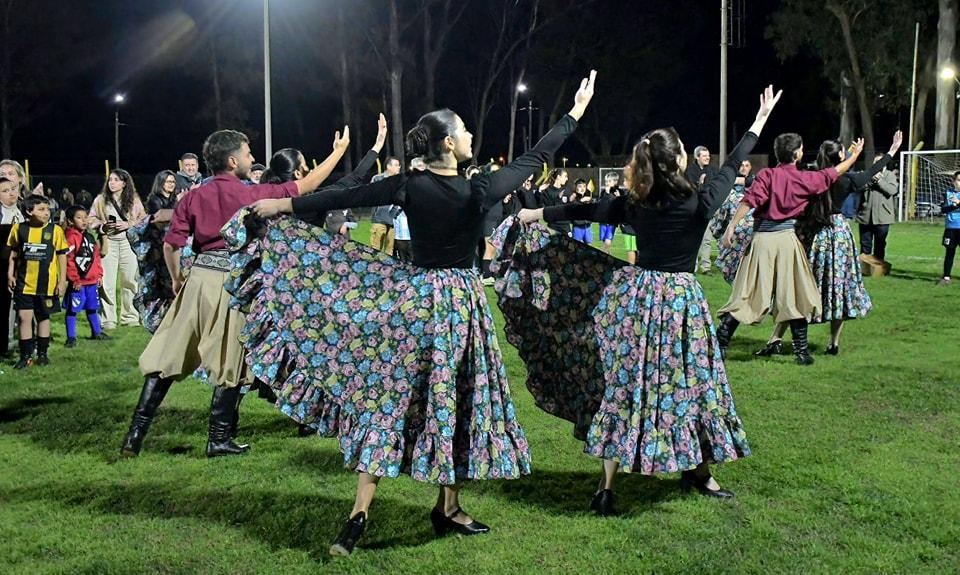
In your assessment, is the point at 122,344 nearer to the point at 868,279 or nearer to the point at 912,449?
the point at 912,449

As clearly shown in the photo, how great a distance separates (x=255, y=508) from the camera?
18.5 feet

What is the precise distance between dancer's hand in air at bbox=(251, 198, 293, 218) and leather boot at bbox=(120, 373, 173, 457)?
2105 millimetres

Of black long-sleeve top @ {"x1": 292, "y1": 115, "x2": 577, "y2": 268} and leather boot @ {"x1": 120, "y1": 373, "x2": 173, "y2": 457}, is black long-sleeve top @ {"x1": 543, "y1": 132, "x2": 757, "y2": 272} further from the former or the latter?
leather boot @ {"x1": 120, "y1": 373, "x2": 173, "y2": 457}

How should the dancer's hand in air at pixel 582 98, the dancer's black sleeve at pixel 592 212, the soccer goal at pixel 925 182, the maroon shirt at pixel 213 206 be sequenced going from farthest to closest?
the soccer goal at pixel 925 182 < the maroon shirt at pixel 213 206 < the dancer's black sleeve at pixel 592 212 < the dancer's hand in air at pixel 582 98

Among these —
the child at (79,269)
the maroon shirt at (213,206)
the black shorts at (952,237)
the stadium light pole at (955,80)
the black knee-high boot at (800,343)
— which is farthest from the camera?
the stadium light pole at (955,80)

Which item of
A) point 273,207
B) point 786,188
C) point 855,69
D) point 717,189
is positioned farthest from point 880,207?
point 855,69

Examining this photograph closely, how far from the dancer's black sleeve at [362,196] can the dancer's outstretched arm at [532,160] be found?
0.43 metres

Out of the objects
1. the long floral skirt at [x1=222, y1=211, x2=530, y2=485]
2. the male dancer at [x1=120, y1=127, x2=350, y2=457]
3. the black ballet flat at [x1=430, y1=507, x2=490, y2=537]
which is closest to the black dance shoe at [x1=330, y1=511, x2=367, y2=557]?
the long floral skirt at [x1=222, y1=211, x2=530, y2=485]

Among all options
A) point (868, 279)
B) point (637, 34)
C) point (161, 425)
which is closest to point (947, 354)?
point (868, 279)

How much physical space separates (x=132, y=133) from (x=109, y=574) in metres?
65.0

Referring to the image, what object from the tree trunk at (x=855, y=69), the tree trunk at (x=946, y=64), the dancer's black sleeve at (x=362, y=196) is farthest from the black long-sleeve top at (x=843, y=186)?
the tree trunk at (x=855, y=69)

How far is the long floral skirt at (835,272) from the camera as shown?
9.59 meters

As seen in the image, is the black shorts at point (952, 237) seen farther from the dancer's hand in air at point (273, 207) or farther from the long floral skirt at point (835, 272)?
the dancer's hand in air at point (273, 207)

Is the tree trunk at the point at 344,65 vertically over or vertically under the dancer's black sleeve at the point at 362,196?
over
